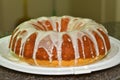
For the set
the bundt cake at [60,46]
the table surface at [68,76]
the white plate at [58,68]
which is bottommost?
the table surface at [68,76]

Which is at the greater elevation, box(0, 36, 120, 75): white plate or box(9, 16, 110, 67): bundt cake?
box(9, 16, 110, 67): bundt cake

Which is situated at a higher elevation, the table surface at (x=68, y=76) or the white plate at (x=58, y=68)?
the white plate at (x=58, y=68)

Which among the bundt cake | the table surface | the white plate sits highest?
the bundt cake

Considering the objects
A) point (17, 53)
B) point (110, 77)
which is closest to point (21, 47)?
point (17, 53)

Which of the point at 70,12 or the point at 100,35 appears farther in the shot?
the point at 70,12

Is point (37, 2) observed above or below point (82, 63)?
below

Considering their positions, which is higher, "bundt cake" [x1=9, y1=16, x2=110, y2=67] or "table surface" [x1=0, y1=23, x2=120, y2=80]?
"bundt cake" [x1=9, y1=16, x2=110, y2=67]

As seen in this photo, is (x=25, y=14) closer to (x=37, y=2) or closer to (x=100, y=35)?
(x=37, y=2)

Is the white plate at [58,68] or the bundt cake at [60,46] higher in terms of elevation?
the bundt cake at [60,46]
